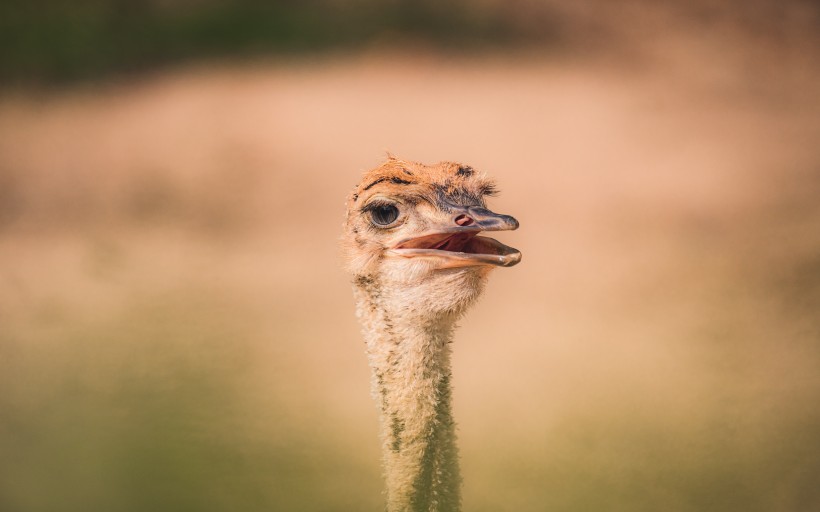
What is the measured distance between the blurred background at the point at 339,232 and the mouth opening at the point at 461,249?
1.85 ft

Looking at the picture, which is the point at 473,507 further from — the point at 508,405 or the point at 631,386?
the point at 631,386

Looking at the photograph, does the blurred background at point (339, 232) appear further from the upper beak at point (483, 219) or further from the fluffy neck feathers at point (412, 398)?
the upper beak at point (483, 219)

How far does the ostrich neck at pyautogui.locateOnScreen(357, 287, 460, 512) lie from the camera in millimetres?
1244

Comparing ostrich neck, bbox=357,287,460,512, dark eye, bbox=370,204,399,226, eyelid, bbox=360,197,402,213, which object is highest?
eyelid, bbox=360,197,402,213

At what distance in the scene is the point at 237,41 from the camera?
73.5 inches

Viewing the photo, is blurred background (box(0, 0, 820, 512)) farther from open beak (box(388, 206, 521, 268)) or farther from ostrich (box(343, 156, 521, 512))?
open beak (box(388, 206, 521, 268))

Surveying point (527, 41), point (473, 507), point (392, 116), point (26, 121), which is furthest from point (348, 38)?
point (473, 507)

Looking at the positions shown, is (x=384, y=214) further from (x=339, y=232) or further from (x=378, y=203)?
(x=339, y=232)

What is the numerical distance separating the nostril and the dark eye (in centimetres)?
11

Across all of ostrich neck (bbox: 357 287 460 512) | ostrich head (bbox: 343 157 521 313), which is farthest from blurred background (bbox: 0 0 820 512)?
ostrich head (bbox: 343 157 521 313)

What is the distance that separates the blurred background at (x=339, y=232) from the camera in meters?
1.59

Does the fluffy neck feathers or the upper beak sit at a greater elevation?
the upper beak

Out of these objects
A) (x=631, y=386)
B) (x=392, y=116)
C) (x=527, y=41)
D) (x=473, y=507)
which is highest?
(x=527, y=41)

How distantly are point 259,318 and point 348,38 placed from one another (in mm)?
712
